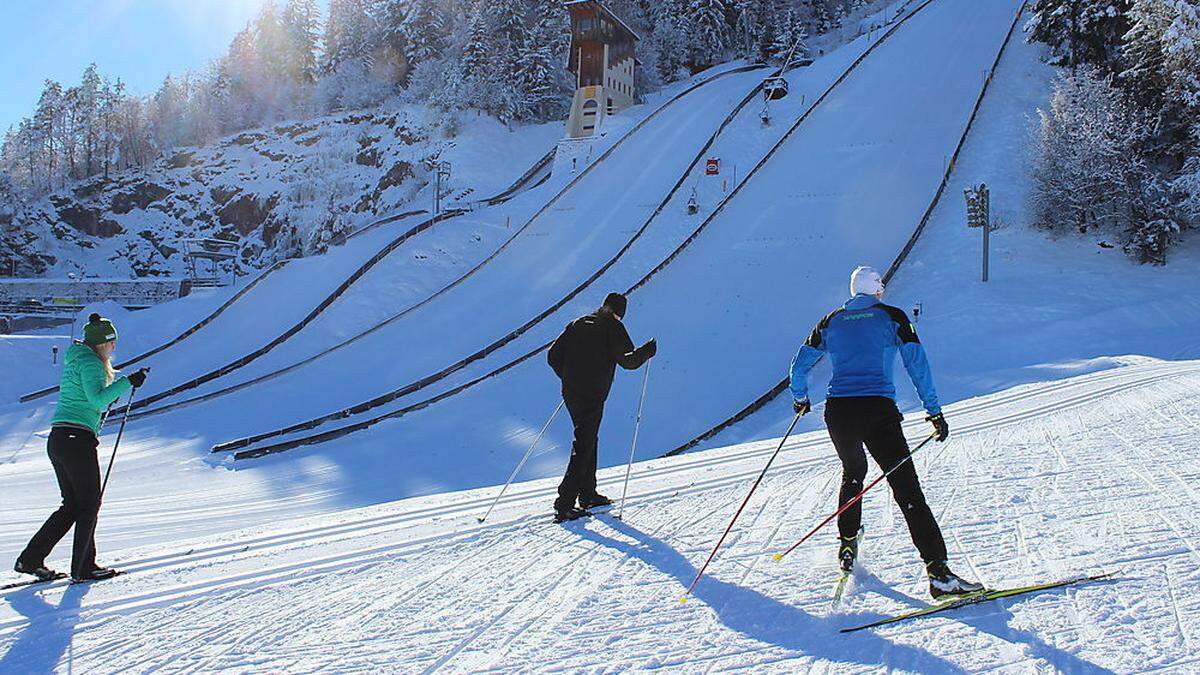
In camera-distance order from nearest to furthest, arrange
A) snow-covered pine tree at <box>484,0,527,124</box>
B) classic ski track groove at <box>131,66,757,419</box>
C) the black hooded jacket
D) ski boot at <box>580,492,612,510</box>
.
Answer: the black hooded jacket
ski boot at <box>580,492,612,510</box>
classic ski track groove at <box>131,66,757,419</box>
snow-covered pine tree at <box>484,0,527,124</box>

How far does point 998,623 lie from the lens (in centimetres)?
372

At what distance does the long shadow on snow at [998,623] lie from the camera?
129 inches

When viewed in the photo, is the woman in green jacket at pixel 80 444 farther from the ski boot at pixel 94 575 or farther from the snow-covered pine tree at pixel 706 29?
the snow-covered pine tree at pixel 706 29

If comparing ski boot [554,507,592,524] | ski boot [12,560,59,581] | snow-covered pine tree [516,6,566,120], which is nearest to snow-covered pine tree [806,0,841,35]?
snow-covered pine tree [516,6,566,120]

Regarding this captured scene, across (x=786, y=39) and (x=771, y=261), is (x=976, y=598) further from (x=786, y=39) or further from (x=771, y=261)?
(x=786, y=39)

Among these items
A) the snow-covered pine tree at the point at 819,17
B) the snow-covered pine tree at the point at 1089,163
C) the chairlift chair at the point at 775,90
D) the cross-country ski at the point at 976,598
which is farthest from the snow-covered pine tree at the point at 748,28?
the cross-country ski at the point at 976,598

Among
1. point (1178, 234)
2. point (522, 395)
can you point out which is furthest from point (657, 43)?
point (522, 395)

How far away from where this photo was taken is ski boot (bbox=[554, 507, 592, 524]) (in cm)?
638

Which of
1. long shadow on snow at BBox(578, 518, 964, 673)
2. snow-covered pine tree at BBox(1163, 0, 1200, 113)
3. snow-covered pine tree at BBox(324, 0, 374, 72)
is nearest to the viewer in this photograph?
long shadow on snow at BBox(578, 518, 964, 673)

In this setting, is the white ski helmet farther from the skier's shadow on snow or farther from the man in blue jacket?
the skier's shadow on snow

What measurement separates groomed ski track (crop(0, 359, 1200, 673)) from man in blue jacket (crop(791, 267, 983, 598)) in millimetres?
326

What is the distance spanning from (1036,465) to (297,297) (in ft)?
76.4

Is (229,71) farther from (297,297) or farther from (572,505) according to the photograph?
(572,505)

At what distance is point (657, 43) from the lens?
55156 mm
